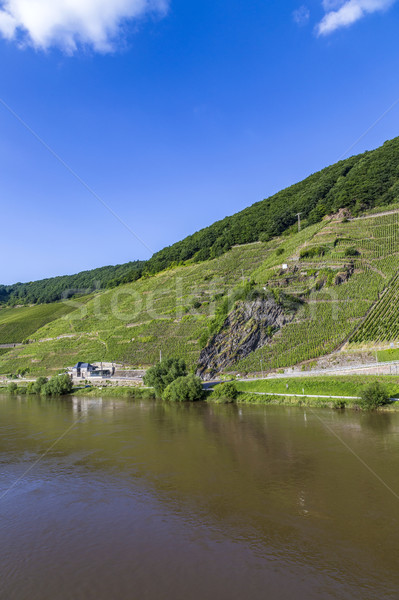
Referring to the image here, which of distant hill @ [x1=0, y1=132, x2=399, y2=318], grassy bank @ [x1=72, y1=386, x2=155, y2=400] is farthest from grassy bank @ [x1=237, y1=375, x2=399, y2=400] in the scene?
distant hill @ [x1=0, y1=132, x2=399, y2=318]

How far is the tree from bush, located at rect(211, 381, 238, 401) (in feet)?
20.2

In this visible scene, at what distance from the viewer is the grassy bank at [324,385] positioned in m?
33.6

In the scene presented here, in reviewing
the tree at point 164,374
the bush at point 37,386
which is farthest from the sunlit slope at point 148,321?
the bush at point 37,386

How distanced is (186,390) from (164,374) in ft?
18.6

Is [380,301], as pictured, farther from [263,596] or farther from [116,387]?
[263,596]

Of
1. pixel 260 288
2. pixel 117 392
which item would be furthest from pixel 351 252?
pixel 117 392

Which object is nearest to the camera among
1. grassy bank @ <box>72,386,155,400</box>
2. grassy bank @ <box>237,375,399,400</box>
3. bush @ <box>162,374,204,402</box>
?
grassy bank @ <box>237,375,399,400</box>

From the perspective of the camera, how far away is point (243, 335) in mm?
53781

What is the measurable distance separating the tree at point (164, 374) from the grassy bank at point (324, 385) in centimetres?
791

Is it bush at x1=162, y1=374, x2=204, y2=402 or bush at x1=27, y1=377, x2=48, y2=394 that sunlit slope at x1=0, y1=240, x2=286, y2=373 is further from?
bush at x1=162, y1=374, x2=204, y2=402

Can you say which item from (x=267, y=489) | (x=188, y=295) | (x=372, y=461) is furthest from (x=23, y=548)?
(x=188, y=295)

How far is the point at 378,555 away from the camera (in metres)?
11.5

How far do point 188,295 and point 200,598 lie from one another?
66182 millimetres

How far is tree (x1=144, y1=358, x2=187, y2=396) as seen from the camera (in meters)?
46.8
